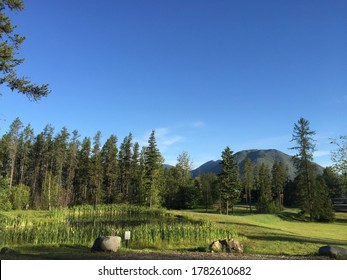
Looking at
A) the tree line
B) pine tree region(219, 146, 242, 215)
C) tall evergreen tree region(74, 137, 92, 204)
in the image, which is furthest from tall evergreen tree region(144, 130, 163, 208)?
tall evergreen tree region(74, 137, 92, 204)

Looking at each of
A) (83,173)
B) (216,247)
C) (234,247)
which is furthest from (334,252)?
(83,173)

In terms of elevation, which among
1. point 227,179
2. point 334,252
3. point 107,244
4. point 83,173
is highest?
point 83,173

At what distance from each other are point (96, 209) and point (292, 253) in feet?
123

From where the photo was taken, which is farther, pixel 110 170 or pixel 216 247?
pixel 110 170

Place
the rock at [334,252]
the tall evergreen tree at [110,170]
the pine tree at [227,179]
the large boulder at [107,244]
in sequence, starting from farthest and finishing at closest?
the tall evergreen tree at [110,170]
the pine tree at [227,179]
the large boulder at [107,244]
the rock at [334,252]

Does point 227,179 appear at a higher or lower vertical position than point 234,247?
higher

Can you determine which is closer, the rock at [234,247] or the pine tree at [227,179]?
the rock at [234,247]

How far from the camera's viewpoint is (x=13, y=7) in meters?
15.5

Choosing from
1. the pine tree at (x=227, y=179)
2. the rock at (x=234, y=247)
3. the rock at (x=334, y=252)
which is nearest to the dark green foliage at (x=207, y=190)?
the pine tree at (x=227, y=179)

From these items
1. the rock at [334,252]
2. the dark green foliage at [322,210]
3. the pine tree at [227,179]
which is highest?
the pine tree at [227,179]

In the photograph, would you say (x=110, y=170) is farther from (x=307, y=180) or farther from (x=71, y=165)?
(x=307, y=180)

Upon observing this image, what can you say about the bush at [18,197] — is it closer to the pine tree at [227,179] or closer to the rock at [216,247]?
the pine tree at [227,179]

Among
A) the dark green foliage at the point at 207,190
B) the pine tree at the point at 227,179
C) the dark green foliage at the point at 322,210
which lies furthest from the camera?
the dark green foliage at the point at 207,190
